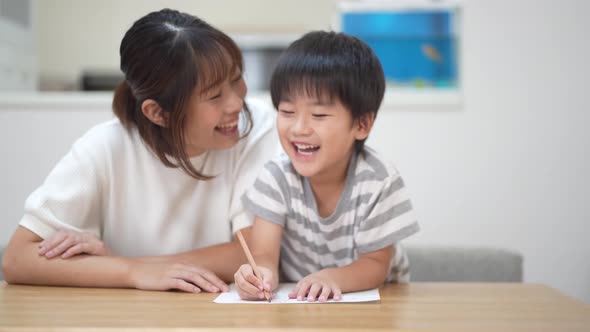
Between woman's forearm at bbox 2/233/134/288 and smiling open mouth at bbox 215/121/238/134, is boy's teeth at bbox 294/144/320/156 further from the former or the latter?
woman's forearm at bbox 2/233/134/288

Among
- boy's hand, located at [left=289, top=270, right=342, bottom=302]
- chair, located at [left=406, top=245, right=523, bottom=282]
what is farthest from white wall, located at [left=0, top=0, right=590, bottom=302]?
boy's hand, located at [left=289, top=270, right=342, bottom=302]

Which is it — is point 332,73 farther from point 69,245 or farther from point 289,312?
point 69,245

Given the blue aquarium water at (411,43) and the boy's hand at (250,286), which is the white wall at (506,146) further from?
the boy's hand at (250,286)

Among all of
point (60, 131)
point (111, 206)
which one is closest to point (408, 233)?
point (111, 206)

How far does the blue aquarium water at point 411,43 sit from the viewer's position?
3.66 meters

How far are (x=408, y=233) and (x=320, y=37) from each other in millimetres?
438

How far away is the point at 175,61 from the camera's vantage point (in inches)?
53.5

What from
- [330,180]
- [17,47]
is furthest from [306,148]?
[17,47]

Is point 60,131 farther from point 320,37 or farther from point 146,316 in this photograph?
point 146,316

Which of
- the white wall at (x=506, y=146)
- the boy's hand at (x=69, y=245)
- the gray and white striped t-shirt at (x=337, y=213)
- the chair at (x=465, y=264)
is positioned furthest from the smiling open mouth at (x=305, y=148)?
the white wall at (x=506, y=146)

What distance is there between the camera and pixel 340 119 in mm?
1268

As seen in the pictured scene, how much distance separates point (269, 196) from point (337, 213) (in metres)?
0.15

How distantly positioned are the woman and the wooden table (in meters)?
0.09

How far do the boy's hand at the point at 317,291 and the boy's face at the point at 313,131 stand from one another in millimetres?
253
